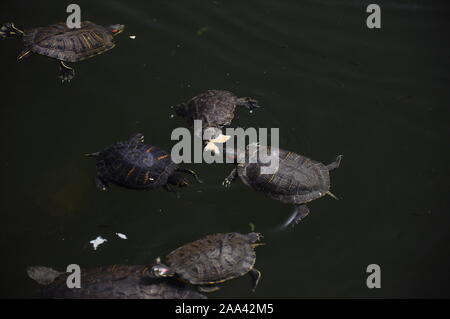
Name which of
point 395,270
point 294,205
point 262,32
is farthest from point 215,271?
point 262,32

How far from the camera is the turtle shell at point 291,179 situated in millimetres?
5164

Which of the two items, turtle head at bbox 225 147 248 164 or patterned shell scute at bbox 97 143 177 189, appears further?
turtle head at bbox 225 147 248 164

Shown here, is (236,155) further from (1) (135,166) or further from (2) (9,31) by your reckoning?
(2) (9,31)

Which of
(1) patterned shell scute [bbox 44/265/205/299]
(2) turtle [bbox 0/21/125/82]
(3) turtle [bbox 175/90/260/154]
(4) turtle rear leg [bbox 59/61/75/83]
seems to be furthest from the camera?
(4) turtle rear leg [bbox 59/61/75/83]

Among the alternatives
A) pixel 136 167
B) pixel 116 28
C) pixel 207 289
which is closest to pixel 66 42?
pixel 116 28

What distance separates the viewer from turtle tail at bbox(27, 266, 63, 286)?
15.2 ft

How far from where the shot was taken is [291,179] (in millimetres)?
5152

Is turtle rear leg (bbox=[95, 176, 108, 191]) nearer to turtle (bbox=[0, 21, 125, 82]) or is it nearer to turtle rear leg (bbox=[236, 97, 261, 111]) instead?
turtle (bbox=[0, 21, 125, 82])

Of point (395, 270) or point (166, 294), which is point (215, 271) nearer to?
point (166, 294)

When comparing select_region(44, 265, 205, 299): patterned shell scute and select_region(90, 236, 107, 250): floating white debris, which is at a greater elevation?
select_region(90, 236, 107, 250): floating white debris

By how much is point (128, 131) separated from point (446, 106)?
14.9 feet

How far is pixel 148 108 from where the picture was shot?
5.88 m

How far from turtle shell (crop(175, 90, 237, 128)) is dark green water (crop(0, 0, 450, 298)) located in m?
0.28

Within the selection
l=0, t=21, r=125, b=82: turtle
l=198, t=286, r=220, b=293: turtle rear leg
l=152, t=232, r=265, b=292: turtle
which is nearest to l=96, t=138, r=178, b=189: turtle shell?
l=152, t=232, r=265, b=292: turtle
